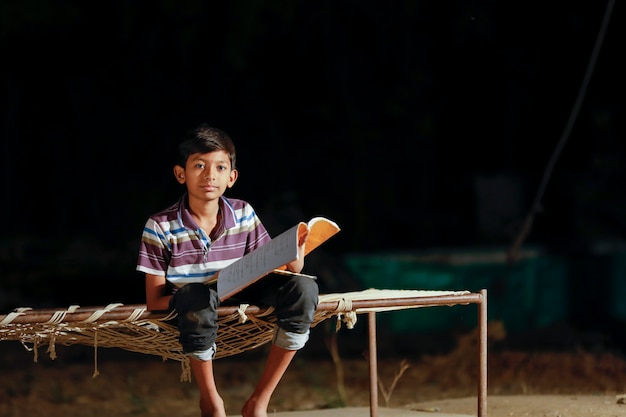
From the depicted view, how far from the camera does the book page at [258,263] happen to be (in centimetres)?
265

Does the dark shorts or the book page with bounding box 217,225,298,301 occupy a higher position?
the book page with bounding box 217,225,298,301

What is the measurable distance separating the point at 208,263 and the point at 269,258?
396mm

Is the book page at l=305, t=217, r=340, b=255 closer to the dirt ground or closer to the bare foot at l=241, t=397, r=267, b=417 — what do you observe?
the bare foot at l=241, t=397, r=267, b=417

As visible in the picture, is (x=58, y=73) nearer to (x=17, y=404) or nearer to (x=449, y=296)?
(x=17, y=404)

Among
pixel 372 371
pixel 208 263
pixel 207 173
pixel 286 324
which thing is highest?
pixel 207 173

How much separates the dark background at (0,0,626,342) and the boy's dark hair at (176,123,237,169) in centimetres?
551

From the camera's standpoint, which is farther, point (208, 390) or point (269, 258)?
point (208, 390)

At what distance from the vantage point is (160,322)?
299 centimetres

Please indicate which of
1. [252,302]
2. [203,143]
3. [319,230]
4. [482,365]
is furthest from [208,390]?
[482,365]

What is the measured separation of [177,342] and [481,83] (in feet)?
22.1

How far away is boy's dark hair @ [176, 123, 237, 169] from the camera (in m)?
3.03

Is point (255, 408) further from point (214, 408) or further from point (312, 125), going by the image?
point (312, 125)

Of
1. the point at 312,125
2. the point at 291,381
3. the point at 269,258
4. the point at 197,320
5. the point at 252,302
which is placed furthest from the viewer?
the point at 312,125

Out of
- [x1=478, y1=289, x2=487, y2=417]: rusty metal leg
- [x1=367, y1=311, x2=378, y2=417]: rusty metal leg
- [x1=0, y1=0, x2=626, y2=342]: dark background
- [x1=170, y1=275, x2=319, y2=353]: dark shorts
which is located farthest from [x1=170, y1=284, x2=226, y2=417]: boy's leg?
[x1=0, y1=0, x2=626, y2=342]: dark background
